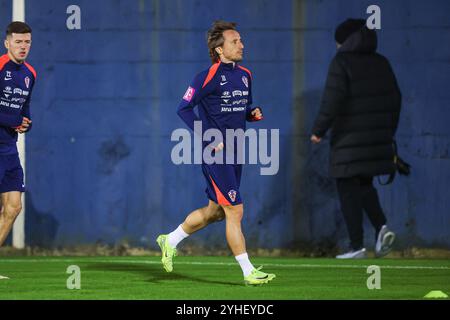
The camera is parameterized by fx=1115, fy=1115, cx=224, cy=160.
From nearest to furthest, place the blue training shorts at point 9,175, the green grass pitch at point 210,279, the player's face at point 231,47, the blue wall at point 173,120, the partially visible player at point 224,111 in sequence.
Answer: the green grass pitch at point 210,279 < the partially visible player at point 224,111 < the player's face at point 231,47 < the blue training shorts at point 9,175 < the blue wall at point 173,120

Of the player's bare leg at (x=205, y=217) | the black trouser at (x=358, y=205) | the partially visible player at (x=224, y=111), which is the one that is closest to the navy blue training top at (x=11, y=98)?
the partially visible player at (x=224, y=111)

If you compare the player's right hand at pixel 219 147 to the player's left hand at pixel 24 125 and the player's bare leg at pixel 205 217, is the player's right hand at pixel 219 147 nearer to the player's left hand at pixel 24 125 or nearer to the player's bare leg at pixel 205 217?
the player's bare leg at pixel 205 217

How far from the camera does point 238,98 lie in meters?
10.1

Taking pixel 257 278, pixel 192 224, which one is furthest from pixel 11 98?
pixel 257 278

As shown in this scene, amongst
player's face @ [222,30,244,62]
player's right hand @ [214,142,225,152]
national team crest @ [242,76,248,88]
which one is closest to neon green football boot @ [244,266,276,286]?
player's right hand @ [214,142,225,152]

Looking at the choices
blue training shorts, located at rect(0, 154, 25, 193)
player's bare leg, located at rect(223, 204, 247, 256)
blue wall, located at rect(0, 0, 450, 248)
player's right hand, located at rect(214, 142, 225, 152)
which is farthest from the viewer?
blue wall, located at rect(0, 0, 450, 248)

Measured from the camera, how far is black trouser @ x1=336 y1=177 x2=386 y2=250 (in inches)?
526

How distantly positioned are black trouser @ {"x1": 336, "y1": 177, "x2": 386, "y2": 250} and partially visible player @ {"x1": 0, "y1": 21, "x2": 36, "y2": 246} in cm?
431

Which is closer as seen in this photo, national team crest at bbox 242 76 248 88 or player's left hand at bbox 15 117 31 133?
national team crest at bbox 242 76 248 88

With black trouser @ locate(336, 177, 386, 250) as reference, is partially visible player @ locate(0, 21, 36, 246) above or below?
above

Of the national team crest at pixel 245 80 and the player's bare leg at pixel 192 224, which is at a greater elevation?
the national team crest at pixel 245 80

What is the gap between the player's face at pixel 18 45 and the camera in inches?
423

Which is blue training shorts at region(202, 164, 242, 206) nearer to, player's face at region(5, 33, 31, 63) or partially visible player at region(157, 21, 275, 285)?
partially visible player at region(157, 21, 275, 285)

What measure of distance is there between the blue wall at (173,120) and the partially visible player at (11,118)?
2947 millimetres
